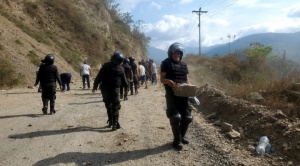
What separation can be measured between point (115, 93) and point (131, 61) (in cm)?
917

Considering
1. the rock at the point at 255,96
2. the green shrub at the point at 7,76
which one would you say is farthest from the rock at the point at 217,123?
the green shrub at the point at 7,76

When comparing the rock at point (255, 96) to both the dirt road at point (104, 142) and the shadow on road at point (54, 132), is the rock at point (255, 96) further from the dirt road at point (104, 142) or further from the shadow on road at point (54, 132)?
the shadow on road at point (54, 132)

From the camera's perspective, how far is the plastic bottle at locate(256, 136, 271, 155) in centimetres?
649

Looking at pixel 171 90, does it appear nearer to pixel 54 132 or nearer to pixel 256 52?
pixel 54 132

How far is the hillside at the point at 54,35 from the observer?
2626cm

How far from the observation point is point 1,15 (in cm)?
3011

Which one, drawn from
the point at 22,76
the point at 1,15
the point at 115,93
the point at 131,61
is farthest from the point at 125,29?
the point at 115,93

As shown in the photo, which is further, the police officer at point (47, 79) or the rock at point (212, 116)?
the police officer at point (47, 79)

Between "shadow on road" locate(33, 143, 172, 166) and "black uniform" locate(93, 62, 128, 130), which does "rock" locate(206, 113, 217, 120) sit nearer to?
"black uniform" locate(93, 62, 128, 130)

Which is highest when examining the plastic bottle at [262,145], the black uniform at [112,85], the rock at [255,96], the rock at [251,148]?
the black uniform at [112,85]

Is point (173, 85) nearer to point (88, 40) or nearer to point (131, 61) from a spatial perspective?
point (131, 61)

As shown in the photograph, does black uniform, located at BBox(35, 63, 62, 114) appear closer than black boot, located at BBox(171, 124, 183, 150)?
No

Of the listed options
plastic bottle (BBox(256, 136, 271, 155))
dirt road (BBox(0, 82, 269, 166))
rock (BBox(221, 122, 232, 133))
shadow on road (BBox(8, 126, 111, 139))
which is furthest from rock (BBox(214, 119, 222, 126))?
shadow on road (BBox(8, 126, 111, 139))

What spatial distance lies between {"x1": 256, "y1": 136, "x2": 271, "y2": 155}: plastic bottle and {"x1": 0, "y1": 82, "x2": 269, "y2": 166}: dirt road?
163 millimetres
